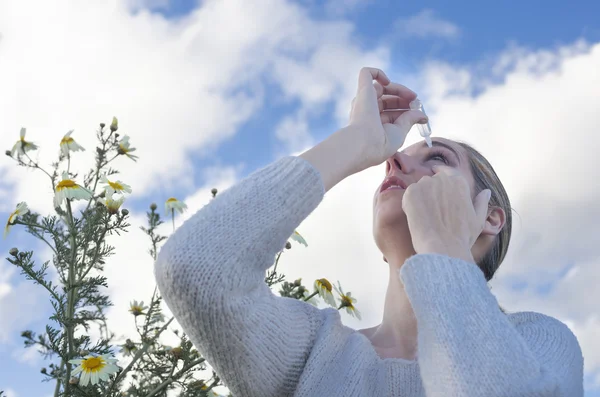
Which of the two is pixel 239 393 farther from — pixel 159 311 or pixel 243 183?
pixel 159 311

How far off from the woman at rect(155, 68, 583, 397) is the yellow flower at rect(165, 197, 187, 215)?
144cm

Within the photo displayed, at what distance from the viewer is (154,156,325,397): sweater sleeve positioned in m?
1.17

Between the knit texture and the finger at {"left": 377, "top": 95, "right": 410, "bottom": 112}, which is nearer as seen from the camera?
the knit texture

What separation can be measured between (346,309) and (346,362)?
4.23 feet

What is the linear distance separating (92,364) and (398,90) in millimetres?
1461

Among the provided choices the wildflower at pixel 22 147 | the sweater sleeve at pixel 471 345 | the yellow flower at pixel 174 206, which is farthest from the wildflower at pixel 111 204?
the sweater sleeve at pixel 471 345

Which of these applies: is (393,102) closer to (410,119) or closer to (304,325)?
(410,119)

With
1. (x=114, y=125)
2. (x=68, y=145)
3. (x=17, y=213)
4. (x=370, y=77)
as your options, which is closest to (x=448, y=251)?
(x=370, y=77)

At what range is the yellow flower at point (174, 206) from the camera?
9.19 feet

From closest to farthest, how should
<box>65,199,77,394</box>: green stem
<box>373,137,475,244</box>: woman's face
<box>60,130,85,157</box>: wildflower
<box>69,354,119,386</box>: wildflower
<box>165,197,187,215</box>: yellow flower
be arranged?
<box>373,137,475,244</box>: woman's face < <box>69,354,119,386</box>: wildflower < <box>65,199,77,394</box>: green stem < <box>165,197,187,215</box>: yellow flower < <box>60,130,85,157</box>: wildflower

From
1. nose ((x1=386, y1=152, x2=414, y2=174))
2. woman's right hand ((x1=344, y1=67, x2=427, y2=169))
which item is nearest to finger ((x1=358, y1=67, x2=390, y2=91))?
woman's right hand ((x1=344, y1=67, x2=427, y2=169))

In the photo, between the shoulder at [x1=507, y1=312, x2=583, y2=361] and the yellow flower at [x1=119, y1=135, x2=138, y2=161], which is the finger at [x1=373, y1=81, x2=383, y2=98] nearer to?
the shoulder at [x1=507, y1=312, x2=583, y2=361]

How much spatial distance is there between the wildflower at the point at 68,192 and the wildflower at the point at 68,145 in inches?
15.8

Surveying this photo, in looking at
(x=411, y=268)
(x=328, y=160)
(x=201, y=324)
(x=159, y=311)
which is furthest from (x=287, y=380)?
(x=159, y=311)
